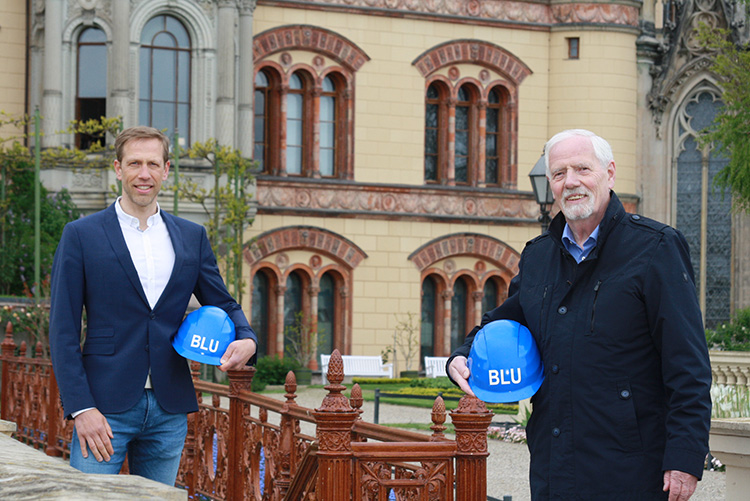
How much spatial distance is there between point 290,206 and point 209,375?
4.76 m

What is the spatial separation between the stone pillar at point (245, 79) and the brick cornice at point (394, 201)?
105 cm

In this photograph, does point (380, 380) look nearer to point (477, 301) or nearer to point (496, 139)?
point (477, 301)

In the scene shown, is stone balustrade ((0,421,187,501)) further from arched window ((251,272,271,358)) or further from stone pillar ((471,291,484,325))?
stone pillar ((471,291,484,325))

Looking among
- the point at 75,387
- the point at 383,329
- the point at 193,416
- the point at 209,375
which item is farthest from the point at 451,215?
the point at 75,387

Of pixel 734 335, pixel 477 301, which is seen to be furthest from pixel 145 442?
pixel 477 301

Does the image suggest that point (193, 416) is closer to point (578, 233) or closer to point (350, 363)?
point (578, 233)

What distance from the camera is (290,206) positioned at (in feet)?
92.2

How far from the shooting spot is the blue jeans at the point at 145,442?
5.05 metres

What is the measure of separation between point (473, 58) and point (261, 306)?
7.85 metres

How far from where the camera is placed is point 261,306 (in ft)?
92.7

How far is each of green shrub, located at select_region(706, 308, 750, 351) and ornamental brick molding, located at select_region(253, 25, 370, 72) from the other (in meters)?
10.1

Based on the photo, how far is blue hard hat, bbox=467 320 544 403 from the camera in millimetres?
4445

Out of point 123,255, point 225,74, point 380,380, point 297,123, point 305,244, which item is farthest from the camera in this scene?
point 297,123

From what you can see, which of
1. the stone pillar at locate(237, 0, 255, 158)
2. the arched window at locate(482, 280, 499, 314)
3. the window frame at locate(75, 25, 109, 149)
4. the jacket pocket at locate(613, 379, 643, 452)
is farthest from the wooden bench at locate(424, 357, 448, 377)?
the jacket pocket at locate(613, 379, 643, 452)
